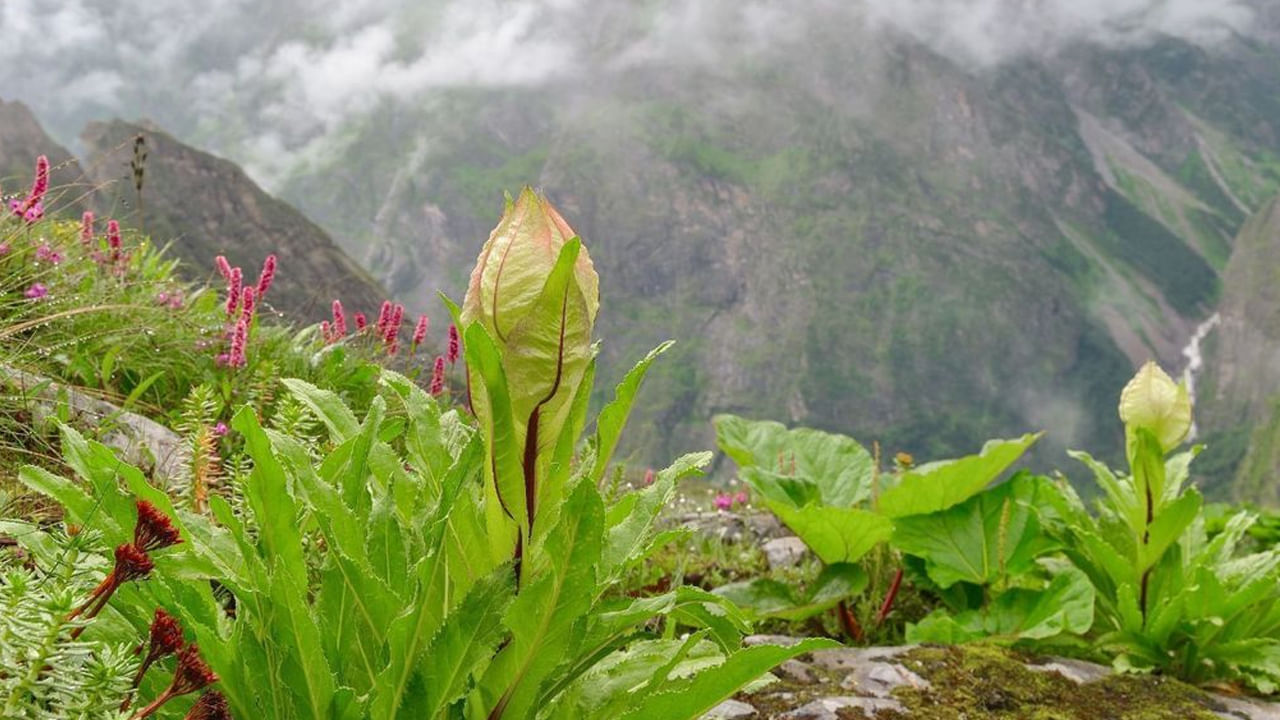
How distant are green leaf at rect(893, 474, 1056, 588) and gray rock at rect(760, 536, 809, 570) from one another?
110 cm

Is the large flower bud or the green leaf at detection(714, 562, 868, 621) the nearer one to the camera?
the large flower bud

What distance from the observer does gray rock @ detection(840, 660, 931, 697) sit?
357 cm

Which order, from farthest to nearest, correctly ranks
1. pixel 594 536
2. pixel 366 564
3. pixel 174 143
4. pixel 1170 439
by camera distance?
1. pixel 174 143
2. pixel 1170 439
3. pixel 366 564
4. pixel 594 536

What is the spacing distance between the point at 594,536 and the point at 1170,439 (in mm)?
3897

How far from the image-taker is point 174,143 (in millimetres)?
148000

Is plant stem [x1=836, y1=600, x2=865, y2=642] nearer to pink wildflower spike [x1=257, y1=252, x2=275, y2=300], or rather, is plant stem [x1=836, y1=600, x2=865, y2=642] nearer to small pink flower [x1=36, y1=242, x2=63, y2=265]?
pink wildflower spike [x1=257, y1=252, x2=275, y2=300]

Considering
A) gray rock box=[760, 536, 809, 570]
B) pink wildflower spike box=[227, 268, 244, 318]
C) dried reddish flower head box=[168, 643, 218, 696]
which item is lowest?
gray rock box=[760, 536, 809, 570]

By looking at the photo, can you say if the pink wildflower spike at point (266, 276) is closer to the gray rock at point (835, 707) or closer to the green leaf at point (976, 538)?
the green leaf at point (976, 538)

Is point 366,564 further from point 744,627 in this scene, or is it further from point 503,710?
point 744,627

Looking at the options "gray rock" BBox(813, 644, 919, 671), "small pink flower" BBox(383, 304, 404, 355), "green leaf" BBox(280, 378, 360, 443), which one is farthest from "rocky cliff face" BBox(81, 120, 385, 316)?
"green leaf" BBox(280, 378, 360, 443)

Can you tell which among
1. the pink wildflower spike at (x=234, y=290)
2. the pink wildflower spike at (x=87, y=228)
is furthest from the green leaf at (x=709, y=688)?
the pink wildflower spike at (x=87, y=228)

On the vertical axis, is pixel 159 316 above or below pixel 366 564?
below

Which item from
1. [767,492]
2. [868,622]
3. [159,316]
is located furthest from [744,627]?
[159,316]

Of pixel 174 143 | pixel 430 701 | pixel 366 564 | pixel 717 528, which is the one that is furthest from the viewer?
pixel 174 143
